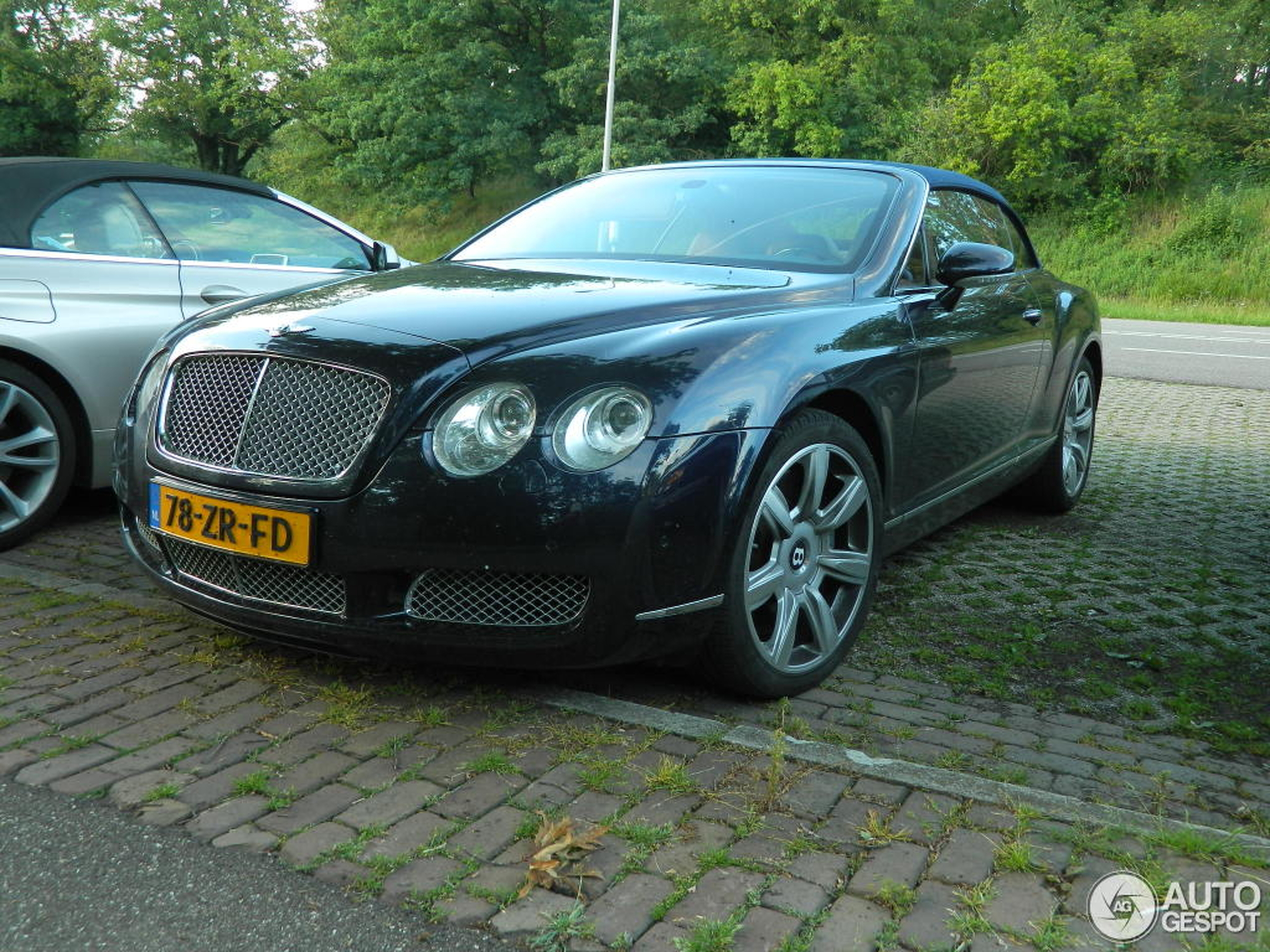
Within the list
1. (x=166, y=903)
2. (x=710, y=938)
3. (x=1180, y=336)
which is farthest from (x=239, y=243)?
(x=1180, y=336)

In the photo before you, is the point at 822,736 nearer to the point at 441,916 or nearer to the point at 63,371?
the point at 441,916

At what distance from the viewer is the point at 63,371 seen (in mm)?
4496

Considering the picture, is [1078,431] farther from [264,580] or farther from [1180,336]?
[1180,336]

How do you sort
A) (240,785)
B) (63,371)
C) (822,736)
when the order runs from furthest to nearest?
(63,371)
(822,736)
(240,785)

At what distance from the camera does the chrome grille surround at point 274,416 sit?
2875mm

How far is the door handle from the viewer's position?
5070mm

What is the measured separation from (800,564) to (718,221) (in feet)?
4.84

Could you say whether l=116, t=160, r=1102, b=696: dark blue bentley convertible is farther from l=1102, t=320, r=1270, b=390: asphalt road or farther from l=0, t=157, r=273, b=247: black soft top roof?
l=1102, t=320, r=1270, b=390: asphalt road

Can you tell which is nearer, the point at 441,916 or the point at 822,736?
the point at 441,916

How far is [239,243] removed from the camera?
5.37 meters

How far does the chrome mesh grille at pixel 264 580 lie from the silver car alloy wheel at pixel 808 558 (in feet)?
3.36

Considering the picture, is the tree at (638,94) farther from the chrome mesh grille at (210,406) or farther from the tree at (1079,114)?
the chrome mesh grille at (210,406)

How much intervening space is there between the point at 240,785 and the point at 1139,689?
2498 mm

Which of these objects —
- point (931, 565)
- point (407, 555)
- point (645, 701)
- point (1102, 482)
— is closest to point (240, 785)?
point (407, 555)
